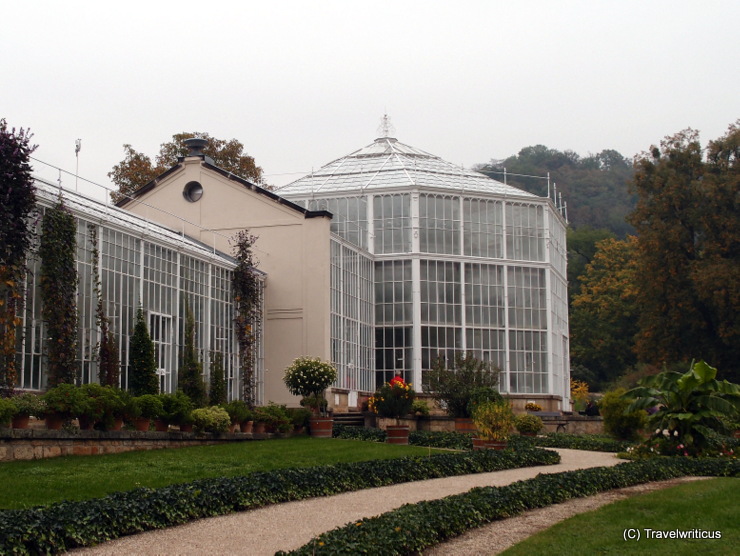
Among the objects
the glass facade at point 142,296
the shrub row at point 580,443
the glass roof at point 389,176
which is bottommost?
the shrub row at point 580,443

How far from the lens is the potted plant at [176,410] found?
711 inches

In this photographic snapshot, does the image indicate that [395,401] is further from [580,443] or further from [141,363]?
[141,363]

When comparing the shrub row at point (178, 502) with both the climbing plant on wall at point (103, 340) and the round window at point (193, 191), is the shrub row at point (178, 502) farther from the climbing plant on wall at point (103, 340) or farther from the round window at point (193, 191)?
the round window at point (193, 191)

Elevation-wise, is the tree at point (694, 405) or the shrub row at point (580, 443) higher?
the tree at point (694, 405)

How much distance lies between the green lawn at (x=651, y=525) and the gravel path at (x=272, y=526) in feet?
3.34

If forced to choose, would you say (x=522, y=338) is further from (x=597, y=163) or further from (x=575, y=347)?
(x=597, y=163)

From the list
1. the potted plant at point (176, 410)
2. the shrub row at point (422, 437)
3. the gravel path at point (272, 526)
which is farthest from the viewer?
the shrub row at point (422, 437)

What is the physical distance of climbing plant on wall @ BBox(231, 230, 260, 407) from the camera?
25812 mm

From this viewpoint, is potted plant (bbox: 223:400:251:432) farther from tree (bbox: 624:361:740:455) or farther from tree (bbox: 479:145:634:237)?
tree (bbox: 479:145:634:237)

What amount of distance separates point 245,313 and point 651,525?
1696 centimetres

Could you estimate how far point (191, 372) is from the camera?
2273cm

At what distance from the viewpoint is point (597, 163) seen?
114m

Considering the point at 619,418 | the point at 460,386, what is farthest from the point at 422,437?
the point at 619,418

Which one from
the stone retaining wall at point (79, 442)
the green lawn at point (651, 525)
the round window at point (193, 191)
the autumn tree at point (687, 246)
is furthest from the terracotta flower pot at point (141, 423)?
the autumn tree at point (687, 246)
